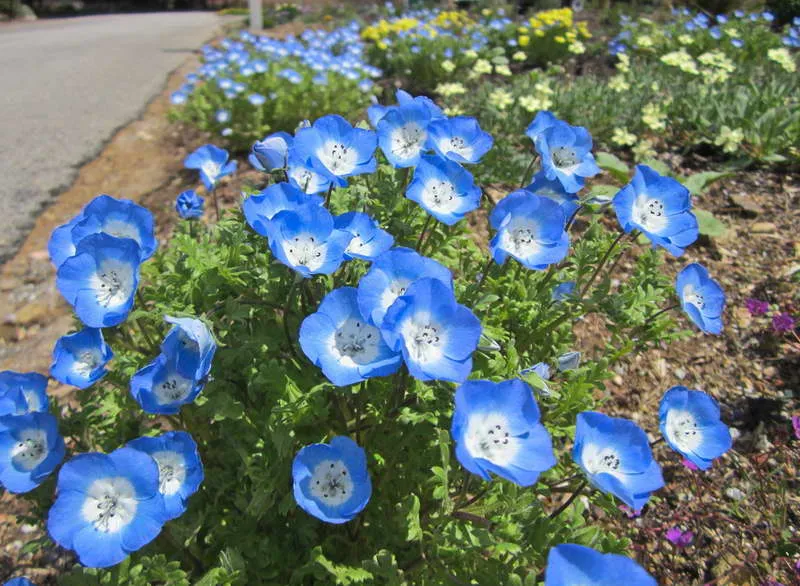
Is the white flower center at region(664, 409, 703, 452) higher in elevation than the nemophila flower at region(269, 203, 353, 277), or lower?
lower

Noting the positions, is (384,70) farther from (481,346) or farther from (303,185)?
(481,346)

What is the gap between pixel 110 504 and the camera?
1655mm

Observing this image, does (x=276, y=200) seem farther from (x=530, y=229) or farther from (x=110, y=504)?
(x=110, y=504)

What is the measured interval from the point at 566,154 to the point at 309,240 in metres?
1.16

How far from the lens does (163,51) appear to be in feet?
35.9

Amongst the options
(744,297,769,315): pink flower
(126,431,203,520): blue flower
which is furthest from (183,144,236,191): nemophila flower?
(744,297,769,315): pink flower

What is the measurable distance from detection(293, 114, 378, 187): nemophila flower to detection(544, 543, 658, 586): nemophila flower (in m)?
1.35

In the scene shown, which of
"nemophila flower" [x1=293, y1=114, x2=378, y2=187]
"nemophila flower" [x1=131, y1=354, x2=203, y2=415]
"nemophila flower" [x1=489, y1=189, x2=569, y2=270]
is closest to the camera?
"nemophila flower" [x1=131, y1=354, x2=203, y2=415]

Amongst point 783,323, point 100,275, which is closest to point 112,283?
point 100,275

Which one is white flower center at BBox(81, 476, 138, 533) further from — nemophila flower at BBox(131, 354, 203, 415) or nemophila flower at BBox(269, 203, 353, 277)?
nemophila flower at BBox(269, 203, 353, 277)

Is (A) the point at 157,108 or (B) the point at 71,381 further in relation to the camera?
(A) the point at 157,108

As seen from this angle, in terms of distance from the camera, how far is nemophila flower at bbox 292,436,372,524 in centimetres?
168

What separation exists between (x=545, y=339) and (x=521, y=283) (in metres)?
0.31

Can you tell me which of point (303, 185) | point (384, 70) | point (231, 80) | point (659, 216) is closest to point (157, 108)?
point (231, 80)
